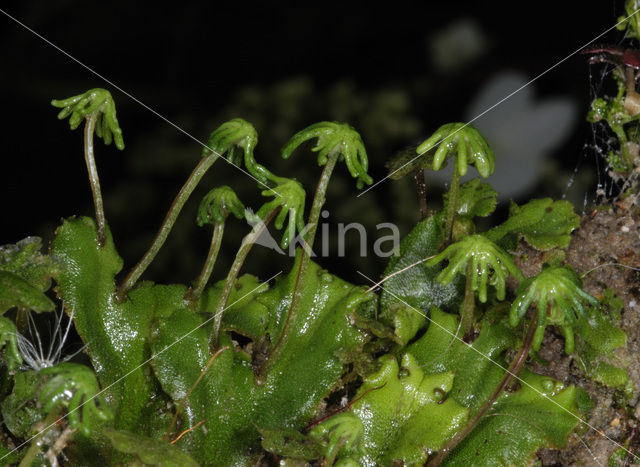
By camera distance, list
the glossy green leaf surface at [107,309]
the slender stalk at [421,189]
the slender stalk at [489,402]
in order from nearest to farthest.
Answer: the slender stalk at [489,402]
the glossy green leaf surface at [107,309]
the slender stalk at [421,189]

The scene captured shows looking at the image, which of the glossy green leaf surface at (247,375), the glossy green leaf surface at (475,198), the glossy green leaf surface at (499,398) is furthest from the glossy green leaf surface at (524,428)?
the glossy green leaf surface at (475,198)

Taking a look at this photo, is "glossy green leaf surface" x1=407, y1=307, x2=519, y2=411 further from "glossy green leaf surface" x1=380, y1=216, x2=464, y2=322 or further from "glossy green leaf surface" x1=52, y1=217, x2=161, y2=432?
"glossy green leaf surface" x1=52, y1=217, x2=161, y2=432

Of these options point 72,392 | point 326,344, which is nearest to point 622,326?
point 326,344

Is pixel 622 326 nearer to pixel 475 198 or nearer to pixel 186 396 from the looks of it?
pixel 475 198

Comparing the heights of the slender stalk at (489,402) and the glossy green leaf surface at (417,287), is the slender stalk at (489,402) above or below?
below

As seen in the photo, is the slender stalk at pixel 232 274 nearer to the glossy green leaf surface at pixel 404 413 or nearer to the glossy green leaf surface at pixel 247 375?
the glossy green leaf surface at pixel 247 375

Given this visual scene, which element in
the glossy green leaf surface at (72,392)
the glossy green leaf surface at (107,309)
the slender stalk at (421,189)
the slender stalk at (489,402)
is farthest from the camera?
the slender stalk at (421,189)

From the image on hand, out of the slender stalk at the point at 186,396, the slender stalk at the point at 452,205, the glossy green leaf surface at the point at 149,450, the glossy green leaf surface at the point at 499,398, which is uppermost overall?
the slender stalk at the point at 452,205

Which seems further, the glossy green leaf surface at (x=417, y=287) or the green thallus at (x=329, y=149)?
the glossy green leaf surface at (x=417, y=287)

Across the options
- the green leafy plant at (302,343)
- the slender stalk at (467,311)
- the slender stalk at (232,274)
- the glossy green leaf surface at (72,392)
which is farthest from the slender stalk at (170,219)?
the slender stalk at (467,311)
